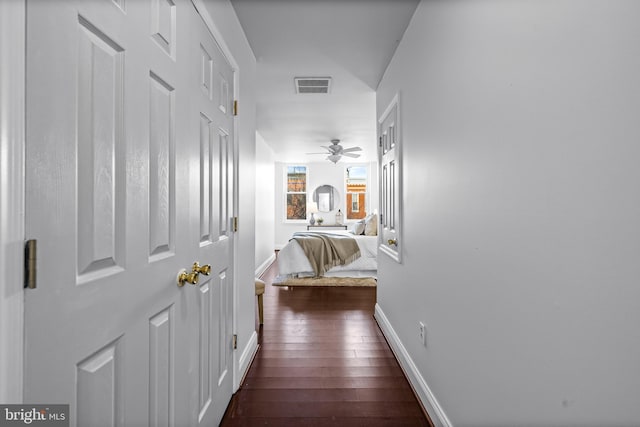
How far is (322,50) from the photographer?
254 cm

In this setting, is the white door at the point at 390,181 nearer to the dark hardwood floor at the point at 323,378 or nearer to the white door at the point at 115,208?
the dark hardwood floor at the point at 323,378

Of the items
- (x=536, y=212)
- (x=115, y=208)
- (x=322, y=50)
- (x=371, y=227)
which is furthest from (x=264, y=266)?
(x=536, y=212)

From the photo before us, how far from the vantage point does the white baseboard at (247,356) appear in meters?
2.05

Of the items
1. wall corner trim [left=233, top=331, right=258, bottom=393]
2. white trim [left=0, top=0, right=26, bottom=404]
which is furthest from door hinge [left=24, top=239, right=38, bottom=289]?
wall corner trim [left=233, top=331, right=258, bottom=393]

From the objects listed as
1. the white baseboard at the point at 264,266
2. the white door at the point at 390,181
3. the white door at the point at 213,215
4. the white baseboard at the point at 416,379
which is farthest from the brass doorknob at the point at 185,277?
the white baseboard at the point at 264,266

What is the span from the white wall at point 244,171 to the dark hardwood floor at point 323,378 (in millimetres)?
272

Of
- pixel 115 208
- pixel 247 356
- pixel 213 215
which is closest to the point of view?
pixel 115 208

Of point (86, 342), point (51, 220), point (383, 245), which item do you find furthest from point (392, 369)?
point (51, 220)

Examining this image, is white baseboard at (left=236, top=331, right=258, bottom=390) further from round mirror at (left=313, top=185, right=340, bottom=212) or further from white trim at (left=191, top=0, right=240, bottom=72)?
round mirror at (left=313, top=185, right=340, bottom=212)

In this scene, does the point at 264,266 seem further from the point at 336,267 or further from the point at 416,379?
the point at 416,379

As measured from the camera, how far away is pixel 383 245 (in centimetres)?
313

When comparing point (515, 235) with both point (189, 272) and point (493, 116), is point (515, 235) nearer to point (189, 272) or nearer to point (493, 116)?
point (493, 116)

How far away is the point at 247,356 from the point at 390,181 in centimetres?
189

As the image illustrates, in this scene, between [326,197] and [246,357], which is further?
[326,197]
